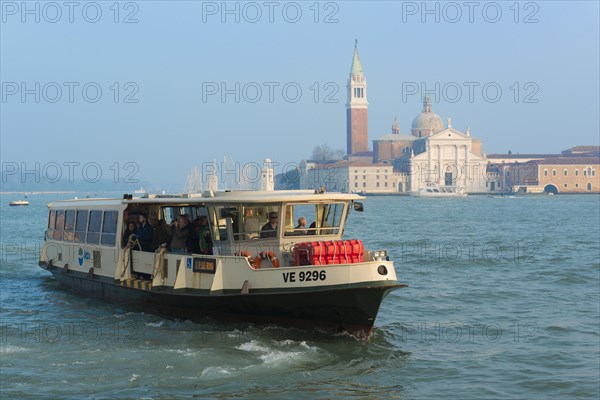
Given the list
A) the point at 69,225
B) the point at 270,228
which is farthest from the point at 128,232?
the point at 69,225

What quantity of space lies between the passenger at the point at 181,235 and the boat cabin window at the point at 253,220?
1.38 metres

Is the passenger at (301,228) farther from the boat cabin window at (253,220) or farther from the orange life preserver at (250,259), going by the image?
the orange life preserver at (250,259)

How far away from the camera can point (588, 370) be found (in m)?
14.9

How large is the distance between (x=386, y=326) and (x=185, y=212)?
187 inches

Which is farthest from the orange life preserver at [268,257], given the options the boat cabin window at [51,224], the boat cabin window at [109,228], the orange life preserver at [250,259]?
the boat cabin window at [51,224]

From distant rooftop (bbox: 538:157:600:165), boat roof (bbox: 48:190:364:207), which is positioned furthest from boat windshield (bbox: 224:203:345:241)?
distant rooftop (bbox: 538:157:600:165)

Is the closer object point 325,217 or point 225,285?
point 225,285

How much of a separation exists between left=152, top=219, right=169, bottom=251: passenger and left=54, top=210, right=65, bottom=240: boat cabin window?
17.2 ft

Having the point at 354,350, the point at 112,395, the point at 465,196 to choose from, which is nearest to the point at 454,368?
the point at 354,350

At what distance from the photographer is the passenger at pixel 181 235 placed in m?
17.8

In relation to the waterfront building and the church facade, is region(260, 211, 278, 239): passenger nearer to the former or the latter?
the church facade

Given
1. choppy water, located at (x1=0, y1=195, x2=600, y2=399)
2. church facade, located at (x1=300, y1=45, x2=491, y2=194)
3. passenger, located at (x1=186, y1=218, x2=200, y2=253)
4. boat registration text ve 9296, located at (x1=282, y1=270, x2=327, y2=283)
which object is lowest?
choppy water, located at (x1=0, y1=195, x2=600, y2=399)

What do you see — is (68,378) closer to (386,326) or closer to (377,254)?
(377,254)

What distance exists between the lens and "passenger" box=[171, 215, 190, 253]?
17.8m
